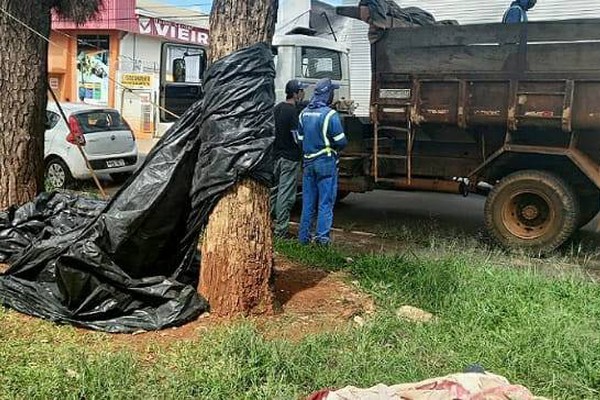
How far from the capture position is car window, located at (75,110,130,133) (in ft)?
37.9

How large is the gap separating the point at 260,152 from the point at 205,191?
1.42 ft

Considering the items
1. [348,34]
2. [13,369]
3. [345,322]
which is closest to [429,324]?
[345,322]

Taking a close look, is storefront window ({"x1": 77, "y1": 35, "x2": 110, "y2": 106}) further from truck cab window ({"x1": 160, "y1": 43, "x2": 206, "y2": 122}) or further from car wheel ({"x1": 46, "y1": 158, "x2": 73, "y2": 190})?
car wheel ({"x1": 46, "y1": 158, "x2": 73, "y2": 190})

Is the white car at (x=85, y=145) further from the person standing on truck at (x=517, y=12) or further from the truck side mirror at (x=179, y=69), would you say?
the person standing on truck at (x=517, y=12)

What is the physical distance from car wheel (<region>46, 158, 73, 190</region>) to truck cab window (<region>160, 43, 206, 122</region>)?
206 centimetres

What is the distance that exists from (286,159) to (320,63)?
126 inches

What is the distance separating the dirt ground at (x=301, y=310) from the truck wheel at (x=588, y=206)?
3580mm

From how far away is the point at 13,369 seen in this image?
353cm

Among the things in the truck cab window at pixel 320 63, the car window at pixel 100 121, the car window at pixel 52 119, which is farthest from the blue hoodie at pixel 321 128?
the car window at pixel 52 119

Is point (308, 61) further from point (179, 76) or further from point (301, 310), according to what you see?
point (301, 310)

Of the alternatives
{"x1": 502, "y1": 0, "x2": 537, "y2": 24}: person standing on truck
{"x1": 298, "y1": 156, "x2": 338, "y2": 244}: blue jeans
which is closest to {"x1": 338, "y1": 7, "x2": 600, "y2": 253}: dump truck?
{"x1": 502, "y1": 0, "x2": 537, "y2": 24}: person standing on truck

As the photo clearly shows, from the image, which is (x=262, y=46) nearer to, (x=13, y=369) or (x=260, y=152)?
(x=260, y=152)

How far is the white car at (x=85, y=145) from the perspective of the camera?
11312 millimetres

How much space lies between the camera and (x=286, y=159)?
7.83 metres
